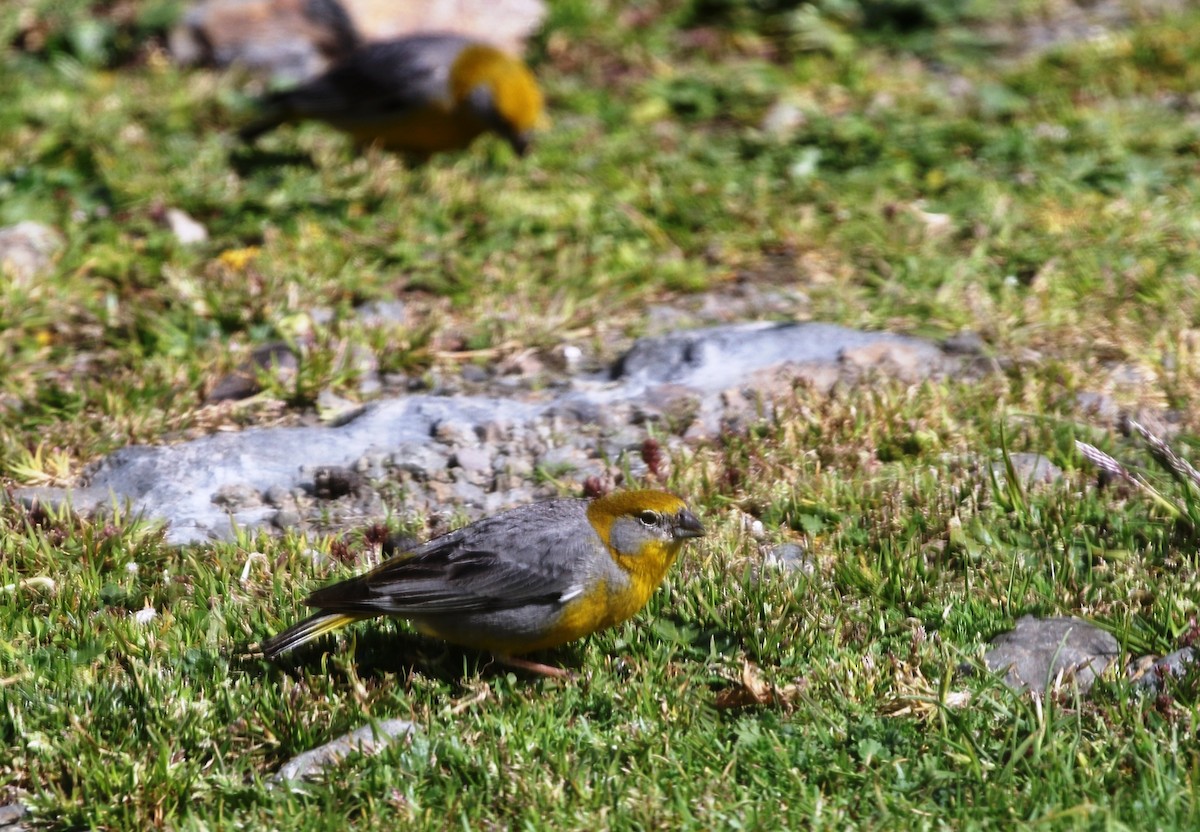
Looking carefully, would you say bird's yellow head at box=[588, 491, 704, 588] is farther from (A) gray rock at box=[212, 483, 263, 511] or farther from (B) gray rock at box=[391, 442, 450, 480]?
(A) gray rock at box=[212, 483, 263, 511]

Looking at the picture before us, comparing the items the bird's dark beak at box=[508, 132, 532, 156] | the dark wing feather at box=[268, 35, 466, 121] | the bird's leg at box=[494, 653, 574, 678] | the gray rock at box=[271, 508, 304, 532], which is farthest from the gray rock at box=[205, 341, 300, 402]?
the bird's dark beak at box=[508, 132, 532, 156]

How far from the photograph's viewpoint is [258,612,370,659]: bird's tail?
4676 millimetres

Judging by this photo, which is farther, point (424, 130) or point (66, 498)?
point (424, 130)

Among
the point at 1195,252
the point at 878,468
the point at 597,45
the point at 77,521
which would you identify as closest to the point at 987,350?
the point at 878,468

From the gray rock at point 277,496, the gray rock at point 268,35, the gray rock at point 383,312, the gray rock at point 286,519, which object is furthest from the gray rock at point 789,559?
the gray rock at point 268,35

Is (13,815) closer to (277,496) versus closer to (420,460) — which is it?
(277,496)

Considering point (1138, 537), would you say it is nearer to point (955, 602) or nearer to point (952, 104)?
point (955, 602)

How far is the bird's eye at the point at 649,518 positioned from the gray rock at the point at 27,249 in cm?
458

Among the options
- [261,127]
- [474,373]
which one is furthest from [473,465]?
[261,127]

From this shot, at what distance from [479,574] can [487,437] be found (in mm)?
1752

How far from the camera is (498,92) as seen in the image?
380 inches

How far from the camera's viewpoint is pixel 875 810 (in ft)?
13.0

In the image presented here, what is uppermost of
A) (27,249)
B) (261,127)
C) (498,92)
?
(498,92)

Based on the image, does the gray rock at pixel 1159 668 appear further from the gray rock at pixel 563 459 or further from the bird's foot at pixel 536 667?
the gray rock at pixel 563 459
